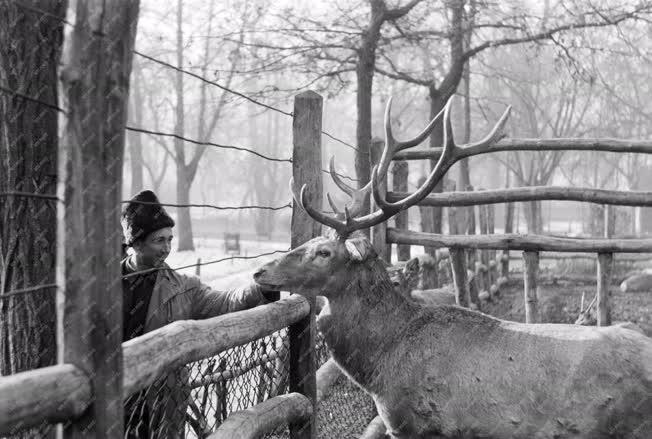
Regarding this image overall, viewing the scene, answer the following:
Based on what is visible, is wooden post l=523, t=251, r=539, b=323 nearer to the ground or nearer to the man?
the ground

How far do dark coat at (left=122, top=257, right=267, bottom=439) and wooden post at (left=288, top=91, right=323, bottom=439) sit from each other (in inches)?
11.0

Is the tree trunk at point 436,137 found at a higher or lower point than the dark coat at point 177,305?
higher

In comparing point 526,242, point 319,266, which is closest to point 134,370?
point 319,266

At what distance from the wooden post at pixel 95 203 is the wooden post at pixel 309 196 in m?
1.74

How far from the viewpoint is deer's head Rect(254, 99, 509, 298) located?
371 cm

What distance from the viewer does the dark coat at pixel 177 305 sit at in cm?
313

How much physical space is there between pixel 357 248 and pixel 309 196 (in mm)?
599

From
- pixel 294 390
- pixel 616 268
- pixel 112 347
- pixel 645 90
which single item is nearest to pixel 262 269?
pixel 294 390

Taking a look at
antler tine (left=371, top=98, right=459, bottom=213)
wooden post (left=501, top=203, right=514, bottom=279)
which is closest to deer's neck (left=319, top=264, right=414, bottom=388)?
antler tine (left=371, top=98, right=459, bottom=213)

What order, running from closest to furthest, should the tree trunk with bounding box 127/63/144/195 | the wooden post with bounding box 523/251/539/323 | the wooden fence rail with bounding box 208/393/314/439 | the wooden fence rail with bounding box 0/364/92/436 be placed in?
the wooden fence rail with bounding box 0/364/92/436 → the wooden fence rail with bounding box 208/393/314/439 → the wooden post with bounding box 523/251/539/323 → the tree trunk with bounding box 127/63/144/195

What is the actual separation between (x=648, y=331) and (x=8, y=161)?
6850 millimetres

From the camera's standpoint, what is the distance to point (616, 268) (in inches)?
551

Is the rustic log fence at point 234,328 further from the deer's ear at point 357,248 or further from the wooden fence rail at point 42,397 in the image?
the deer's ear at point 357,248

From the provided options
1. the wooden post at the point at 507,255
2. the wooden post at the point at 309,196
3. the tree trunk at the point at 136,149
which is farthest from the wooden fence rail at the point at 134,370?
the tree trunk at the point at 136,149
